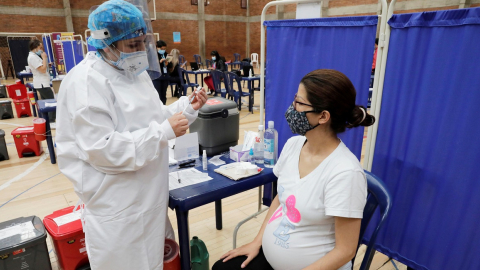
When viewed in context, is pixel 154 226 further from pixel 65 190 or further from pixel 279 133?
pixel 65 190

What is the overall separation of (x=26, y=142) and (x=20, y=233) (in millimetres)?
2905

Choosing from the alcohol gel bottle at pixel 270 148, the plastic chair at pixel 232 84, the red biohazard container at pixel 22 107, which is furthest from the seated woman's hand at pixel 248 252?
the red biohazard container at pixel 22 107

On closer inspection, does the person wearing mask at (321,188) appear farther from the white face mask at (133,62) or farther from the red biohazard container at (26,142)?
the red biohazard container at (26,142)

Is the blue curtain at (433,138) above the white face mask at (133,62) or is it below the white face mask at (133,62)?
below

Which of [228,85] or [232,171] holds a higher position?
[232,171]

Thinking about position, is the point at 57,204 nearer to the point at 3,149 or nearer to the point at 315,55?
the point at 3,149

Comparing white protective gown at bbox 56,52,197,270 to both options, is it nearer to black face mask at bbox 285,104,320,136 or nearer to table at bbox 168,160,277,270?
table at bbox 168,160,277,270

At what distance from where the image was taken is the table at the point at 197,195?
1508 mm

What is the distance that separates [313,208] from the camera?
1.18 meters

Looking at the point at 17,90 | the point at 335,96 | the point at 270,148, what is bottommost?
the point at 17,90

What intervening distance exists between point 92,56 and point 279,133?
1292 millimetres

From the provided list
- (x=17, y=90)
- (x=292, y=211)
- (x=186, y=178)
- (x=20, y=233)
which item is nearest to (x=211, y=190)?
(x=186, y=178)

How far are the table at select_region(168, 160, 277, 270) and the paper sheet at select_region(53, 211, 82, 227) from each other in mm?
789

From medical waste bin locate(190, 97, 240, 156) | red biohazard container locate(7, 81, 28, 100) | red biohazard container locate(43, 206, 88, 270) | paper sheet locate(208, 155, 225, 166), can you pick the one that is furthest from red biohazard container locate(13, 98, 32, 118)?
paper sheet locate(208, 155, 225, 166)
